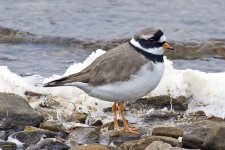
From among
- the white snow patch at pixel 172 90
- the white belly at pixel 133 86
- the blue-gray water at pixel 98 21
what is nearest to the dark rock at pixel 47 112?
the white snow patch at pixel 172 90

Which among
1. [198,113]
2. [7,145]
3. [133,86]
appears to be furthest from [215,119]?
[7,145]

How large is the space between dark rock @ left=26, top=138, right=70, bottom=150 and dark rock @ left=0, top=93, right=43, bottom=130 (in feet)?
2.50

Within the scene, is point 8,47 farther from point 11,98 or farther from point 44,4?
point 11,98

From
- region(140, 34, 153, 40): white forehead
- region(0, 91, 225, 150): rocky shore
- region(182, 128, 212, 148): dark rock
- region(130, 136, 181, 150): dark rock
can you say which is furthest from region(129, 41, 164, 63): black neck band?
region(182, 128, 212, 148): dark rock

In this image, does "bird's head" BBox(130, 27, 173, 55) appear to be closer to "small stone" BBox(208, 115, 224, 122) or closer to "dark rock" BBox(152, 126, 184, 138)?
"dark rock" BBox(152, 126, 184, 138)

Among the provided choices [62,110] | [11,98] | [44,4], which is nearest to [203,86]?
[62,110]

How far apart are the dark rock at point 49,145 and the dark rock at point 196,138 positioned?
1221 mm

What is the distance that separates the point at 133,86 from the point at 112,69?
33 cm

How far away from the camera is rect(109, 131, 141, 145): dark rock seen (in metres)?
7.86

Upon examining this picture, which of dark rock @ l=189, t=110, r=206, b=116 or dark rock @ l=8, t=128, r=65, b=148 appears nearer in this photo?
dark rock @ l=8, t=128, r=65, b=148

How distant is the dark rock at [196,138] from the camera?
7.05m

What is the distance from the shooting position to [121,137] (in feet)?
26.0

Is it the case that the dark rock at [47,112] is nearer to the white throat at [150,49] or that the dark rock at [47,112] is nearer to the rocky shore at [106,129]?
the rocky shore at [106,129]

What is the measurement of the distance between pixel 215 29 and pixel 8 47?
428 cm
